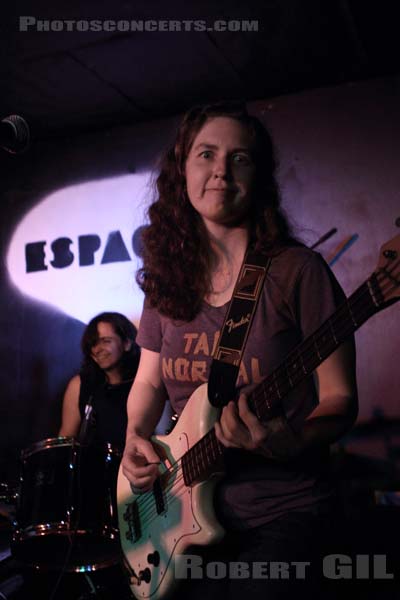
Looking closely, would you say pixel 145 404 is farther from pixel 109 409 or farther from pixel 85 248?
pixel 85 248

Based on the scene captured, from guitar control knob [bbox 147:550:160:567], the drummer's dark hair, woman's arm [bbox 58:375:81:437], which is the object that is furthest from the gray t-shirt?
woman's arm [bbox 58:375:81:437]

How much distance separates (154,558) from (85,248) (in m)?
3.09

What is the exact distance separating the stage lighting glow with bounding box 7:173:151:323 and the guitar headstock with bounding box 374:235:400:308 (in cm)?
311

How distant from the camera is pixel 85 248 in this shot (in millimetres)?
4465

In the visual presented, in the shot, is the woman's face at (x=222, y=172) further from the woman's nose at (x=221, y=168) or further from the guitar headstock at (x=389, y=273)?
the guitar headstock at (x=389, y=273)

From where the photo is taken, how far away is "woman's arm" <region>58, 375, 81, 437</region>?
162 inches

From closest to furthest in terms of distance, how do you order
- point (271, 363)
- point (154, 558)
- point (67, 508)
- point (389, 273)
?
point (389, 273), point (271, 363), point (154, 558), point (67, 508)

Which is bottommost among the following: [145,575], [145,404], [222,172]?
[145,575]

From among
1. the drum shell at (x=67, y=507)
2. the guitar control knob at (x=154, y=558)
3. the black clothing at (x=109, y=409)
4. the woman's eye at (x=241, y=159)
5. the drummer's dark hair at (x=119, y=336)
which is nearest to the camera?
the guitar control knob at (x=154, y=558)

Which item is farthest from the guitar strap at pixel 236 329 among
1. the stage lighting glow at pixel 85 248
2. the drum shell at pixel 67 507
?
the stage lighting glow at pixel 85 248

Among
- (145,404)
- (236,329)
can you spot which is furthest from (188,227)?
(145,404)

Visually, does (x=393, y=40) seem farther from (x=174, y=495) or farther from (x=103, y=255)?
(x=174, y=495)

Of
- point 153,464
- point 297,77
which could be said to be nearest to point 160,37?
point 297,77

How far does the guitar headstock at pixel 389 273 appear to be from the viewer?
1.24m
